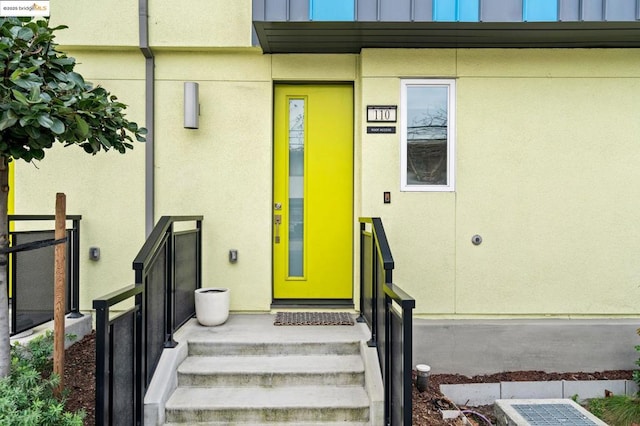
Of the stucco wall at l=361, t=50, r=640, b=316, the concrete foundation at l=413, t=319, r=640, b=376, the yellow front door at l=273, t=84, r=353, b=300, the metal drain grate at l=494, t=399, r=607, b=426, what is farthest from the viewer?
the yellow front door at l=273, t=84, r=353, b=300

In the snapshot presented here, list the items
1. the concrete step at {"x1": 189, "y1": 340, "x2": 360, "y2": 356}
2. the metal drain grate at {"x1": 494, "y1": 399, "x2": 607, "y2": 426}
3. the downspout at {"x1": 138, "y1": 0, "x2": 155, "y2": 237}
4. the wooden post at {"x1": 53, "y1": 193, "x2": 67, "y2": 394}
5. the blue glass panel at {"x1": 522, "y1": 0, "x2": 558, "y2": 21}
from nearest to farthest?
the wooden post at {"x1": 53, "y1": 193, "x2": 67, "y2": 394} < the metal drain grate at {"x1": 494, "y1": 399, "x2": 607, "y2": 426} < the concrete step at {"x1": 189, "y1": 340, "x2": 360, "y2": 356} < the blue glass panel at {"x1": 522, "y1": 0, "x2": 558, "y2": 21} < the downspout at {"x1": 138, "y1": 0, "x2": 155, "y2": 237}

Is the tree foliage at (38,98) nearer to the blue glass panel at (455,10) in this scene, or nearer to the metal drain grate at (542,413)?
the blue glass panel at (455,10)

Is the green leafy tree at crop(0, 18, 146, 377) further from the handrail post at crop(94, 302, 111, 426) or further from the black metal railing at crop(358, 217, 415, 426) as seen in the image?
the black metal railing at crop(358, 217, 415, 426)

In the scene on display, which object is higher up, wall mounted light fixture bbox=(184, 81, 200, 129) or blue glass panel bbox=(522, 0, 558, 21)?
blue glass panel bbox=(522, 0, 558, 21)

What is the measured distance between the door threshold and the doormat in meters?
0.10

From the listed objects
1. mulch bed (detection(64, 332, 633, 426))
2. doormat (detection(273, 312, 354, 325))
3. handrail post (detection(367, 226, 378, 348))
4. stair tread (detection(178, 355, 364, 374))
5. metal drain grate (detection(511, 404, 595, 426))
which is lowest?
metal drain grate (detection(511, 404, 595, 426))

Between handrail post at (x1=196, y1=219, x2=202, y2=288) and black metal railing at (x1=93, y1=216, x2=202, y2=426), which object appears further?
handrail post at (x1=196, y1=219, x2=202, y2=288)

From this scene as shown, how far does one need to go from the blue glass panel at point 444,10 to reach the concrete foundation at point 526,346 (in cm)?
282

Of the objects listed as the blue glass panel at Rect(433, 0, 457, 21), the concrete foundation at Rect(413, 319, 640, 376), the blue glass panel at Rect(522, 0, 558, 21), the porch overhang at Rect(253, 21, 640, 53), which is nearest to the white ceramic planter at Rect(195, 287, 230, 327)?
the concrete foundation at Rect(413, 319, 640, 376)

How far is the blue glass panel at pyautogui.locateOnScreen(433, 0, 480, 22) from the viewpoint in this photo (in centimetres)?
381

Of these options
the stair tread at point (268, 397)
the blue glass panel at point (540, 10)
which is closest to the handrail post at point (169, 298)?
the stair tread at point (268, 397)

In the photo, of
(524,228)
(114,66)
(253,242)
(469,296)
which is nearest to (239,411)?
(253,242)

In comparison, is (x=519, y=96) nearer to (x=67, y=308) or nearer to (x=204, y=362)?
(x=204, y=362)

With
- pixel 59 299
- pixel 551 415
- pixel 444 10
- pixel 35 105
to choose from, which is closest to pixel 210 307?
pixel 59 299
